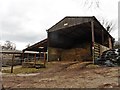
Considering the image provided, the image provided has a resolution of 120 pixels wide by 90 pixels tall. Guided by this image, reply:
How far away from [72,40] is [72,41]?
177 mm

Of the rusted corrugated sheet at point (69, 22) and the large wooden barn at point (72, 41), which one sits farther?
the large wooden barn at point (72, 41)

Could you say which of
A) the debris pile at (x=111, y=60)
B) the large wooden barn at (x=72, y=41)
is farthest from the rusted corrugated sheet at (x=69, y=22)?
the debris pile at (x=111, y=60)

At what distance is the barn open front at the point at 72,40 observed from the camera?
16.4 metres

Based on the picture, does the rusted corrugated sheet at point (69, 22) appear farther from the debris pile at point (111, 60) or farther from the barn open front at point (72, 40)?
the debris pile at point (111, 60)

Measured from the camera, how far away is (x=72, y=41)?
21.3m

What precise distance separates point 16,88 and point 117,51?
26.8 ft

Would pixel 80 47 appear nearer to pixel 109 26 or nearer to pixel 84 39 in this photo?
pixel 84 39

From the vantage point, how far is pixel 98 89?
14.5 feet

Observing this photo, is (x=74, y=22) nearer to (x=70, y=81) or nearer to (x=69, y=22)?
(x=69, y=22)

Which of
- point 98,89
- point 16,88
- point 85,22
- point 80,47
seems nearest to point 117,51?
point 85,22

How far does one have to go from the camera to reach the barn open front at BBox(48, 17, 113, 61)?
16406 millimetres

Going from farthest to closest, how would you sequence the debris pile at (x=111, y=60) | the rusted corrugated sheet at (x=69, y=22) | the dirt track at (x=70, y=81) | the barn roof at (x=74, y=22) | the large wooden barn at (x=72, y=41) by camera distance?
the large wooden barn at (x=72, y=41)
the rusted corrugated sheet at (x=69, y=22)
the barn roof at (x=74, y=22)
the debris pile at (x=111, y=60)
the dirt track at (x=70, y=81)

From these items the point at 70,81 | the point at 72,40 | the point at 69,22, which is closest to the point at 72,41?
the point at 72,40

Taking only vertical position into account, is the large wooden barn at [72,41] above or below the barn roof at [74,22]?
below
